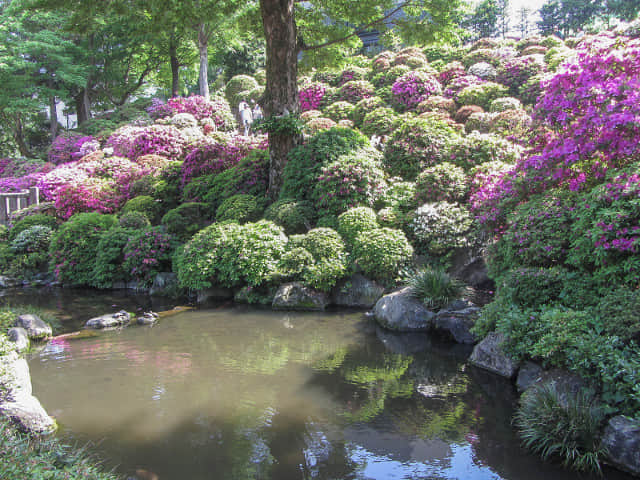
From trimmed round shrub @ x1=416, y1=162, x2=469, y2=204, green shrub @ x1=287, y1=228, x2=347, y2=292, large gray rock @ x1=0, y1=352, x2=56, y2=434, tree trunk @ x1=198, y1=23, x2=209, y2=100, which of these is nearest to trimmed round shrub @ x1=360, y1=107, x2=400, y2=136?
trimmed round shrub @ x1=416, y1=162, x2=469, y2=204

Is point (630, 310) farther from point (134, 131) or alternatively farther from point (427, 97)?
point (134, 131)

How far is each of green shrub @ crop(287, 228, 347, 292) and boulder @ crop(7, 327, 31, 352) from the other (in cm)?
427

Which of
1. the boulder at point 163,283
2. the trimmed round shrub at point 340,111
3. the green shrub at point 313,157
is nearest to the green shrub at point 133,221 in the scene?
the boulder at point 163,283

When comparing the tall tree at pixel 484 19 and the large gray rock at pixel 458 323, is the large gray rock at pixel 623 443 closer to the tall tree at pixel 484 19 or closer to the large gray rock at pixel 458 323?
the large gray rock at pixel 458 323

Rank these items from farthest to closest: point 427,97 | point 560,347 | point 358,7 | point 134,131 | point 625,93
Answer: point 134,131, point 427,97, point 358,7, point 625,93, point 560,347

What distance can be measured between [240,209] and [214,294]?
85.9 inches

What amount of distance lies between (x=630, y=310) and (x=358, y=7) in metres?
10.7

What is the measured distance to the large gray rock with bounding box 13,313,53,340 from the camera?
662 centimetres

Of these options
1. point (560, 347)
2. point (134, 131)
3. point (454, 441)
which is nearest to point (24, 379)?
point (454, 441)

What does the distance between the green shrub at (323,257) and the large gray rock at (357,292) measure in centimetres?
19

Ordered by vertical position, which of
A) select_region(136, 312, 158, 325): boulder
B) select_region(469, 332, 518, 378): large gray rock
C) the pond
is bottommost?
the pond

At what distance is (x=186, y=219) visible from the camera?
1080 cm

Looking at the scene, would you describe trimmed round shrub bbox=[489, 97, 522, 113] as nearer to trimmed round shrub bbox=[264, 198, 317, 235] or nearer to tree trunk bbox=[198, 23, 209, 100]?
trimmed round shrub bbox=[264, 198, 317, 235]

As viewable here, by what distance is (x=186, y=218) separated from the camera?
10820mm
